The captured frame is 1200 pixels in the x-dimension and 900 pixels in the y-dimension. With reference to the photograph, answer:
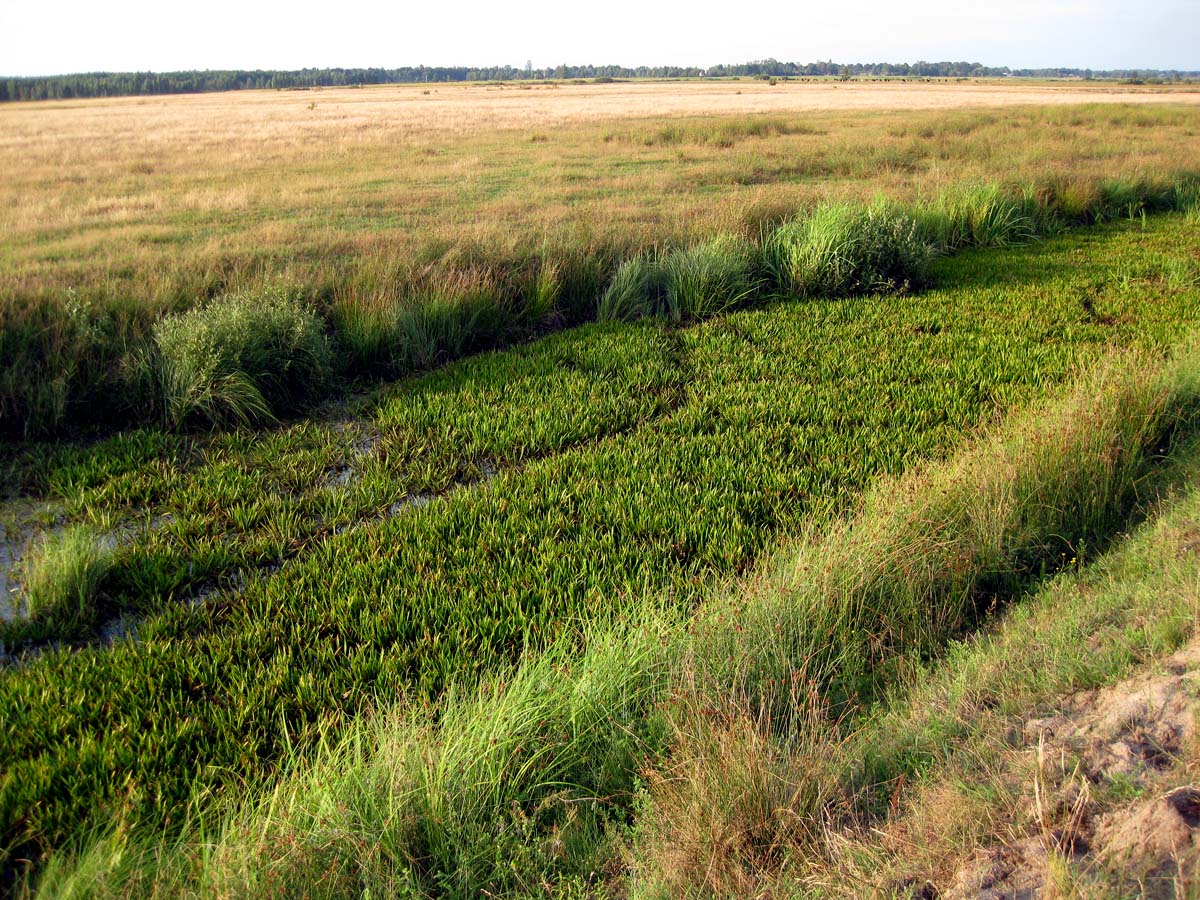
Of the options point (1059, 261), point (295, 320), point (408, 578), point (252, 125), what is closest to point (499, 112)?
point (252, 125)

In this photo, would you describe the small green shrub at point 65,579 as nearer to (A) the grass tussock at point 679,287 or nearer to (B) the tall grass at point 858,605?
(B) the tall grass at point 858,605

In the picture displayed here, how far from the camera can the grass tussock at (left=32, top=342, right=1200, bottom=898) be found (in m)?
2.60

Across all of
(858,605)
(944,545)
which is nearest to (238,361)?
(858,605)

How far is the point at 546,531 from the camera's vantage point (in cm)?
495

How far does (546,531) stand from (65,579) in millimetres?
2520

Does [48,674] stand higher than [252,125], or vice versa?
[252,125]

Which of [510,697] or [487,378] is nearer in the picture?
[510,697]

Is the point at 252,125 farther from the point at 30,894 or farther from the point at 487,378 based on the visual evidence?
the point at 30,894

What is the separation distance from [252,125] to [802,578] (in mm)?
35009

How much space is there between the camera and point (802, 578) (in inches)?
157

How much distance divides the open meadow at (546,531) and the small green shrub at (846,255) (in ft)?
0.18

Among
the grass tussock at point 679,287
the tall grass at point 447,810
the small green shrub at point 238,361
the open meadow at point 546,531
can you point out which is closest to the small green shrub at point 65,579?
the open meadow at point 546,531

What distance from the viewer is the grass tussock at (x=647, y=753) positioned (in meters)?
2.60

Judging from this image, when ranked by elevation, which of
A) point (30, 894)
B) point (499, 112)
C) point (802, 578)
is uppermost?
point (499, 112)
